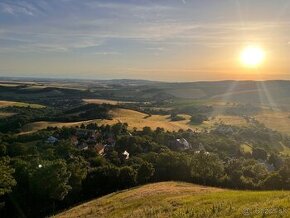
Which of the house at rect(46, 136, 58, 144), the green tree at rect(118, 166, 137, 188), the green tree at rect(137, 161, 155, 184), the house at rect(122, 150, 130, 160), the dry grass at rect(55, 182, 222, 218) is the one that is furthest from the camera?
the house at rect(46, 136, 58, 144)

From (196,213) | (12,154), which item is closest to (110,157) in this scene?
(12,154)

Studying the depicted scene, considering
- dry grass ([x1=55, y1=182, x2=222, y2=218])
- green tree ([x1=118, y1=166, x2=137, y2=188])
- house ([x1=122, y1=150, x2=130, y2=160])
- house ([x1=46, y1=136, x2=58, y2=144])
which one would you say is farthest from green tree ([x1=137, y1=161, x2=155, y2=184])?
house ([x1=46, y1=136, x2=58, y2=144])

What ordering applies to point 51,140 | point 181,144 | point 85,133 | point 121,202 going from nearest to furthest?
point 121,202 < point 51,140 < point 181,144 < point 85,133

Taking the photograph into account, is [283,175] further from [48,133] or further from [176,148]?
[48,133]

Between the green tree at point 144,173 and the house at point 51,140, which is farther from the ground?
the green tree at point 144,173

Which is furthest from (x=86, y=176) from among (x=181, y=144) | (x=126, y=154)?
(x=181, y=144)

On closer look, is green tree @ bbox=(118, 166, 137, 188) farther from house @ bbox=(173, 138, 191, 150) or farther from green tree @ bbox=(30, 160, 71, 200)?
house @ bbox=(173, 138, 191, 150)

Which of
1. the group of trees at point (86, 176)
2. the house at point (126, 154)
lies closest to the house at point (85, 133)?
the house at point (126, 154)

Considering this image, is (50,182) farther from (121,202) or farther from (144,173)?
(121,202)

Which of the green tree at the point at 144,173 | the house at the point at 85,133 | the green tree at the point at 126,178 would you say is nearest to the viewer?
the green tree at the point at 126,178

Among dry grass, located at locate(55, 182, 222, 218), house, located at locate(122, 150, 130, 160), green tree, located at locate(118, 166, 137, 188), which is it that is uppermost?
dry grass, located at locate(55, 182, 222, 218)

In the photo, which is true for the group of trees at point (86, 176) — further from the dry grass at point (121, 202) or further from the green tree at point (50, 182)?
the dry grass at point (121, 202)

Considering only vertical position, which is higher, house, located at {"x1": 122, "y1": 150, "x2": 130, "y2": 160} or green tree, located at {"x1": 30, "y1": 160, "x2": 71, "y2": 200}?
green tree, located at {"x1": 30, "y1": 160, "x2": 71, "y2": 200}
